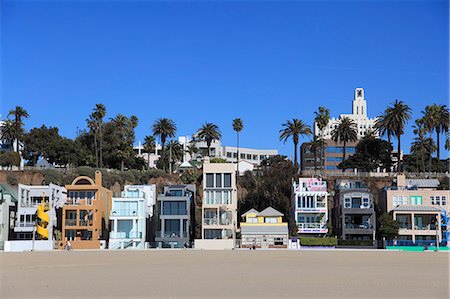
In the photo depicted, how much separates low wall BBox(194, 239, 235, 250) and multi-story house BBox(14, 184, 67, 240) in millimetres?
16591

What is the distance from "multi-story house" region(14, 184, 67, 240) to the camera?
217 feet

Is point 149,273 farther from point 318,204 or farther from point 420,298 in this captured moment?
point 318,204

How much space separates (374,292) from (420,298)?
2268 mm

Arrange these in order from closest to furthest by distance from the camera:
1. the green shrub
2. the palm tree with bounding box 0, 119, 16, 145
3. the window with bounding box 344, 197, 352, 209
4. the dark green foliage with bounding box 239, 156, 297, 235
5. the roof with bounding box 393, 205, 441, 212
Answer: the green shrub
the roof with bounding box 393, 205, 441, 212
the window with bounding box 344, 197, 352, 209
the dark green foliage with bounding box 239, 156, 297, 235
the palm tree with bounding box 0, 119, 16, 145

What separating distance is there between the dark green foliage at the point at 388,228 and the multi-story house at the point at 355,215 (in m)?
1.65

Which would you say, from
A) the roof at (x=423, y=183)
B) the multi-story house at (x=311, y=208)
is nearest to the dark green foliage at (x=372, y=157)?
the roof at (x=423, y=183)

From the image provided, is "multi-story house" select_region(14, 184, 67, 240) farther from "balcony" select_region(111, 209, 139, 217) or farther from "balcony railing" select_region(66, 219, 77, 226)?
"balcony" select_region(111, 209, 139, 217)

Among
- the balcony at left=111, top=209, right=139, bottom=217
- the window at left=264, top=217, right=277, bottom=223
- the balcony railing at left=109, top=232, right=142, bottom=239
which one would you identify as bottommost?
the balcony railing at left=109, top=232, right=142, bottom=239

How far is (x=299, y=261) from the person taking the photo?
41.7m

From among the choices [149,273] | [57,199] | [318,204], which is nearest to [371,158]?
[318,204]

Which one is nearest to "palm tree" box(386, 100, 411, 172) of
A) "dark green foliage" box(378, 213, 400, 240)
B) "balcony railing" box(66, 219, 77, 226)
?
"dark green foliage" box(378, 213, 400, 240)

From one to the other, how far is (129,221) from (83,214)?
5096 mm

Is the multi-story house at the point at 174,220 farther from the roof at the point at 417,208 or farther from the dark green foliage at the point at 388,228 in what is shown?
the roof at the point at 417,208

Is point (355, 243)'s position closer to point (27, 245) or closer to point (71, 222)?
point (71, 222)
